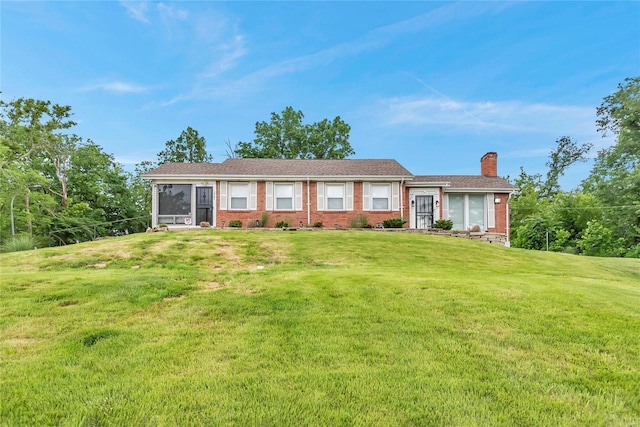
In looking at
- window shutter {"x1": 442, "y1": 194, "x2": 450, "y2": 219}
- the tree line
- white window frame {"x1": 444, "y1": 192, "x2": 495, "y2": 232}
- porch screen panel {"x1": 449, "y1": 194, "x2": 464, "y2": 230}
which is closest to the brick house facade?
window shutter {"x1": 442, "y1": 194, "x2": 450, "y2": 219}

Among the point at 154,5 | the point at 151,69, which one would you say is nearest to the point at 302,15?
the point at 154,5

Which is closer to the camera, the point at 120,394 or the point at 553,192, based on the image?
the point at 120,394

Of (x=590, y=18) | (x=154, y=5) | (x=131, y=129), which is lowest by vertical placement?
(x=131, y=129)

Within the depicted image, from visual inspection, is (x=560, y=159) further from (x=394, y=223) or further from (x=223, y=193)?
(x=223, y=193)

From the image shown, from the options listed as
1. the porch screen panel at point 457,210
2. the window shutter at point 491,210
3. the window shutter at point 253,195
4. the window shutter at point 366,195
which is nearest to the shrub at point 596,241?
the window shutter at point 491,210

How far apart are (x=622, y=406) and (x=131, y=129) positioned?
2765cm

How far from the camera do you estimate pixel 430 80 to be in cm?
2330

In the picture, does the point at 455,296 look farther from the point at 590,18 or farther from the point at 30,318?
the point at 590,18

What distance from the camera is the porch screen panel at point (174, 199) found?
17.2 meters

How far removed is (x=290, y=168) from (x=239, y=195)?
3275 millimetres

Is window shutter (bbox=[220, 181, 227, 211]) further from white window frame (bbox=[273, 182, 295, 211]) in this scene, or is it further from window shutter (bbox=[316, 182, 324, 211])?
window shutter (bbox=[316, 182, 324, 211])

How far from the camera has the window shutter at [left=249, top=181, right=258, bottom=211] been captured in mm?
17266

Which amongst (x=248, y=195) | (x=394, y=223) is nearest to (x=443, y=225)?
(x=394, y=223)

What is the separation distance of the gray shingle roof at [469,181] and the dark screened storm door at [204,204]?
36.0 ft
